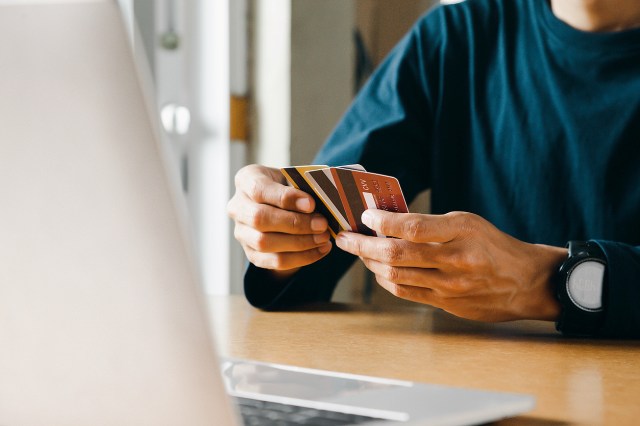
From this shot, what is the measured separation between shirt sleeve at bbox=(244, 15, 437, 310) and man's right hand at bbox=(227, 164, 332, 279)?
0.11m

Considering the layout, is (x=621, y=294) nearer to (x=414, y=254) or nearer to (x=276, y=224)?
(x=414, y=254)

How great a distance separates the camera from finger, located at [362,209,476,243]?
995 millimetres

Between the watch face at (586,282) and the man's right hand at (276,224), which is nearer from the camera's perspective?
the watch face at (586,282)

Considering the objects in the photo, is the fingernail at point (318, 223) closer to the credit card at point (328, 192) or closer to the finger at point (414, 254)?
the credit card at point (328, 192)

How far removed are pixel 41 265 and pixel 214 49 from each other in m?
2.41

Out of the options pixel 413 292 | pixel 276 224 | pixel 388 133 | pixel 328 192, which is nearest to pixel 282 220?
pixel 276 224

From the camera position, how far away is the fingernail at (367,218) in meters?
1.03

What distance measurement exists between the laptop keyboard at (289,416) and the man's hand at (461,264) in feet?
1.62

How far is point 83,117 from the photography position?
370 mm

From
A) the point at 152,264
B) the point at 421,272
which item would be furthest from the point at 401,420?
the point at 421,272

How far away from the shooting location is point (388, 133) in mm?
1647

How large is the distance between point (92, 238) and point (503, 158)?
1386 mm

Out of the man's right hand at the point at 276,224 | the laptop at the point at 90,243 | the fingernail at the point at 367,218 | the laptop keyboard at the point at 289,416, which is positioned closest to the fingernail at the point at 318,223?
the man's right hand at the point at 276,224

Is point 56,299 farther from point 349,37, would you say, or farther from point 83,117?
point 349,37
